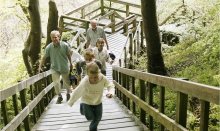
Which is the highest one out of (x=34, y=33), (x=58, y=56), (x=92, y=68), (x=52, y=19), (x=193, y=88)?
(x=52, y=19)

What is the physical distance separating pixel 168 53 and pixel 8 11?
8.67m

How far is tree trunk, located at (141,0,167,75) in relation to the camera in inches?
365

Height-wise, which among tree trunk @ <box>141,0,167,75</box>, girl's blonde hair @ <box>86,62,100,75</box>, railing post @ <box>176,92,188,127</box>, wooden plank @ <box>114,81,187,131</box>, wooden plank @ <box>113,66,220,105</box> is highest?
tree trunk @ <box>141,0,167,75</box>

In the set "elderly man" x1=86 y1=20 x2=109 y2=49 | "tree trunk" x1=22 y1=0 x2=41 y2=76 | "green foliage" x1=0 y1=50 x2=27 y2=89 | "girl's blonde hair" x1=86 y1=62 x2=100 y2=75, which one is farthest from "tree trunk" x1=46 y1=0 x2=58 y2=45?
"girl's blonde hair" x1=86 y1=62 x2=100 y2=75

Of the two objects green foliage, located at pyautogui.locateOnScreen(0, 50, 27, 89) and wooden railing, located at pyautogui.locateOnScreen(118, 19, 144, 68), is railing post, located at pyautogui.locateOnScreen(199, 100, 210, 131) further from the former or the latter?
green foliage, located at pyautogui.locateOnScreen(0, 50, 27, 89)

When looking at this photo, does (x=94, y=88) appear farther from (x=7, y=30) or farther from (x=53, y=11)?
(x=7, y=30)

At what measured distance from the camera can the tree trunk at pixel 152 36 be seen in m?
9.28

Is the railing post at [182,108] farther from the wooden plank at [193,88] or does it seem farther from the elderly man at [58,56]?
the elderly man at [58,56]

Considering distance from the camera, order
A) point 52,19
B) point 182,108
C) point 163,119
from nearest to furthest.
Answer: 1. point 182,108
2. point 163,119
3. point 52,19

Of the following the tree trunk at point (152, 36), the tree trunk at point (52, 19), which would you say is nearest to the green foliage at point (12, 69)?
the tree trunk at point (52, 19)

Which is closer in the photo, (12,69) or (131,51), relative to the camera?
(131,51)

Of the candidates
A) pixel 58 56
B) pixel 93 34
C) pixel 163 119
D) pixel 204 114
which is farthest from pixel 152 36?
pixel 204 114

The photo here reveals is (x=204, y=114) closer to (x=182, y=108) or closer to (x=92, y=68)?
(x=182, y=108)

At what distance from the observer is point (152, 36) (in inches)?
374
